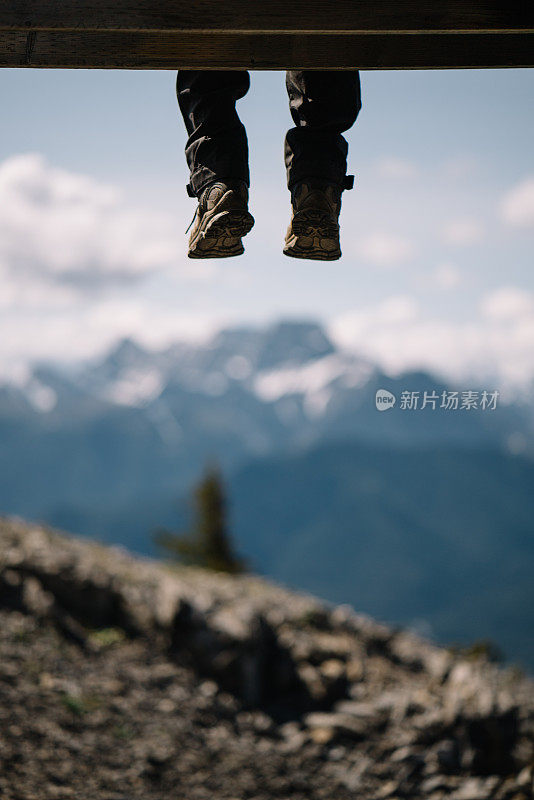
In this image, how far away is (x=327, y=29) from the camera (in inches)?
136

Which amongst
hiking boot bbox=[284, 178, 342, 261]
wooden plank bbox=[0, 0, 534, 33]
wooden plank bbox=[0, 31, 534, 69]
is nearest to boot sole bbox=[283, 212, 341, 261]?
hiking boot bbox=[284, 178, 342, 261]

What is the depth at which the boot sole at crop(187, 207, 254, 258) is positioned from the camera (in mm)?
3984

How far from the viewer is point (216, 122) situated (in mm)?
4082

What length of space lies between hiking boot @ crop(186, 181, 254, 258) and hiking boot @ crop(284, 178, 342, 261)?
0.31 metres

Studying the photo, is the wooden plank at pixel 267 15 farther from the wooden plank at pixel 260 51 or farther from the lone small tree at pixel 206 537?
the lone small tree at pixel 206 537

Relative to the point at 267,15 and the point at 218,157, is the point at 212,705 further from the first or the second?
the point at 267,15

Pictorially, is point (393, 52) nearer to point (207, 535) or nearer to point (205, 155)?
point (205, 155)

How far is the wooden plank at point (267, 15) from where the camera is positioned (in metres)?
3.44

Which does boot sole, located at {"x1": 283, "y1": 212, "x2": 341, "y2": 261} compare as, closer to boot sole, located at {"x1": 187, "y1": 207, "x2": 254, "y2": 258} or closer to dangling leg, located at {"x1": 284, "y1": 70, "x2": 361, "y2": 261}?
dangling leg, located at {"x1": 284, "y1": 70, "x2": 361, "y2": 261}
